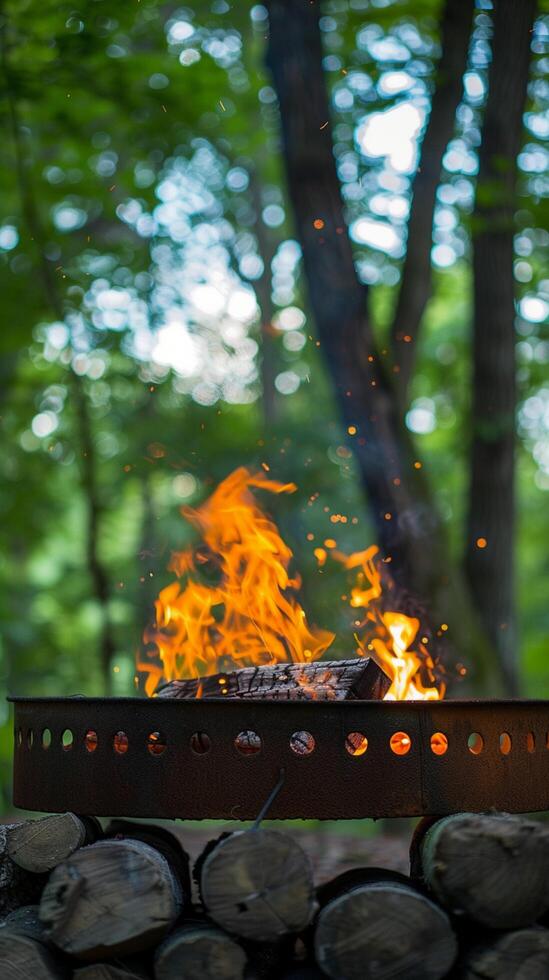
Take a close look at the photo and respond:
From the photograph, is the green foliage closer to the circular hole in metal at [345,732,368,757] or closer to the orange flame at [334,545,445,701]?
the orange flame at [334,545,445,701]

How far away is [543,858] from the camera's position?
8.57 feet

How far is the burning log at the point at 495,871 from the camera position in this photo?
260 cm

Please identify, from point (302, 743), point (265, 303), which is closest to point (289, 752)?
point (302, 743)

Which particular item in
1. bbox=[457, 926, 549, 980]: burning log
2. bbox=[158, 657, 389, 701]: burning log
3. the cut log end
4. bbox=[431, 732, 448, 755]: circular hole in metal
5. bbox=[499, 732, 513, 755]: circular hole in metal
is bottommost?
bbox=[457, 926, 549, 980]: burning log

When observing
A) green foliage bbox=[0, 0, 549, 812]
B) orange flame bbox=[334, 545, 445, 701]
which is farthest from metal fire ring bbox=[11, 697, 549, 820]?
green foliage bbox=[0, 0, 549, 812]

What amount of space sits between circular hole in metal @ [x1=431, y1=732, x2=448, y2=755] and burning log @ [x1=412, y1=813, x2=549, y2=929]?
297 millimetres

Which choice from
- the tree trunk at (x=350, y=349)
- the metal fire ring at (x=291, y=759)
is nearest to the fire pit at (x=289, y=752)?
the metal fire ring at (x=291, y=759)

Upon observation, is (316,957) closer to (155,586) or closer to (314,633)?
(314,633)

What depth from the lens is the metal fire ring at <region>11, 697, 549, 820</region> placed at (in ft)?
9.43

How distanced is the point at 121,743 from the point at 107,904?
20.2 inches

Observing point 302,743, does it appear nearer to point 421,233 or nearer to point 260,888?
point 260,888

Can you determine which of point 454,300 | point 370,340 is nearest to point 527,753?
point 370,340

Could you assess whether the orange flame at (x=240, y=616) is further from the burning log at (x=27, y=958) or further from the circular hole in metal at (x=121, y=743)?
the burning log at (x=27, y=958)

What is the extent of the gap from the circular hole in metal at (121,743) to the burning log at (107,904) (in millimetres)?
348
